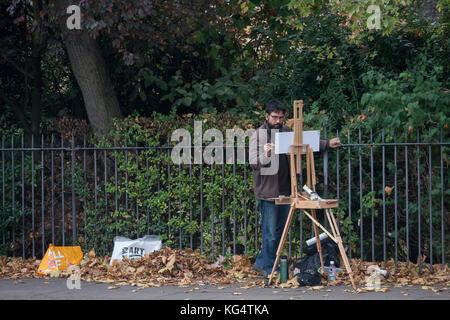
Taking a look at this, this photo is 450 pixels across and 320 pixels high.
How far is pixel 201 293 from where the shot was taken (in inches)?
291

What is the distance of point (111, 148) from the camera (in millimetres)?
9242

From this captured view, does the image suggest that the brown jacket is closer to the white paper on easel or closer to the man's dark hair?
the man's dark hair

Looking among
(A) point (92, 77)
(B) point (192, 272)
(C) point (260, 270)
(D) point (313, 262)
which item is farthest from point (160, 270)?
(A) point (92, 77)

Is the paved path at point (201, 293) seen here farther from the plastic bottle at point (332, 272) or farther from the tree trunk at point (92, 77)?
the tree trunk at point (92, 77)

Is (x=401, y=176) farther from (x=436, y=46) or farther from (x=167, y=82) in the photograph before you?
(x=167, y=82)

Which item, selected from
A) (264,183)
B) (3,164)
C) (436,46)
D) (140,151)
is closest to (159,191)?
(140,151)

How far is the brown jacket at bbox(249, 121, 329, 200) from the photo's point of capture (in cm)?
801

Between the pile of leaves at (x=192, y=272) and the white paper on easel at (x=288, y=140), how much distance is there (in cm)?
164

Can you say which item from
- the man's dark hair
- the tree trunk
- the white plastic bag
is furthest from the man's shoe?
the tree trunk

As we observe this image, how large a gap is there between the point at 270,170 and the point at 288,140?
0.74 m

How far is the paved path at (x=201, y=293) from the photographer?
703 cm

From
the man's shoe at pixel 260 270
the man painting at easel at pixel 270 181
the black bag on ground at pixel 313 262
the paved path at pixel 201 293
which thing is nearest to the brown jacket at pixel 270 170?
the man painting at easel at pixel 270 181

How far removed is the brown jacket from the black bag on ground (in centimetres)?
86

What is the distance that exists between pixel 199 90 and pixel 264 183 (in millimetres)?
3038
